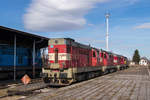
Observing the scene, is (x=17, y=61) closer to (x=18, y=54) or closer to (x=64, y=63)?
(x=18, y=54)

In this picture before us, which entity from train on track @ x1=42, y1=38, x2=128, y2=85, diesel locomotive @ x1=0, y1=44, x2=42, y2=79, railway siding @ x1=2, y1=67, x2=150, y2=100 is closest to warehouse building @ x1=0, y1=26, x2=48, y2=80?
diesel locomotive @ x1=0, y1=44, x2=42, y2=79

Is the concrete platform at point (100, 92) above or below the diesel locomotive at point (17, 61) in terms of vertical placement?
below

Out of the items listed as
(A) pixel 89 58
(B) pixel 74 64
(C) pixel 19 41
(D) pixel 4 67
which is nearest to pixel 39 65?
(C) pixel 19 41

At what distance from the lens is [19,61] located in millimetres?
19312

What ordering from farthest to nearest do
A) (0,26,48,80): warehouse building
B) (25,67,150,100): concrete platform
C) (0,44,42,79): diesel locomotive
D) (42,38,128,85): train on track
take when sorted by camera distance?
1. (0,44,42,79): diesel locomotive
2. (0,26,48,80): warehouse building
3. (42,38,128,85): train on track
4. (25,67,150,100): concrete platform

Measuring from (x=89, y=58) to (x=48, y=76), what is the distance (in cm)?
621

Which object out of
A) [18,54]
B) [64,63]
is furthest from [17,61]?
[64,63]

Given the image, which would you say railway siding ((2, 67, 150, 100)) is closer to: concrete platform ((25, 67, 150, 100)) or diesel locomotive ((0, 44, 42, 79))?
concrete platform ((25, 67, 150, 100))

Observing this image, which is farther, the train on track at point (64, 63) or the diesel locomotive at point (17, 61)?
the diesel locomotive at point (17, 61)

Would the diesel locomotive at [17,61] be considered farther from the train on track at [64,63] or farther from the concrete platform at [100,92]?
the concrete platform at [100,92]

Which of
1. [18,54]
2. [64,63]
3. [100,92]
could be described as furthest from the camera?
[18,54]

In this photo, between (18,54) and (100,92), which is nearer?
(100,92)

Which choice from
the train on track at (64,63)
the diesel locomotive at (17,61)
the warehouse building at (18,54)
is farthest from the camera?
the diesel locomotive at (17,61)

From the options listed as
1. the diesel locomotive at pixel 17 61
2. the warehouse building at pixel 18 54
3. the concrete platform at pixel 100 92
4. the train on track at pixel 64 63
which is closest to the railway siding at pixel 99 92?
the concrete platform at pixel 100 92
